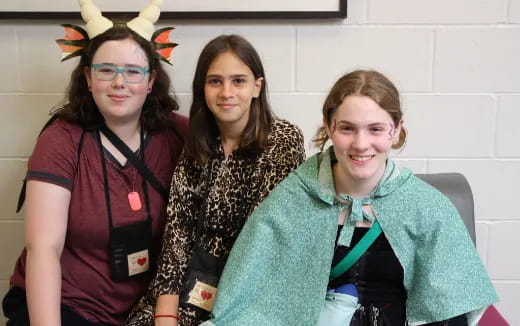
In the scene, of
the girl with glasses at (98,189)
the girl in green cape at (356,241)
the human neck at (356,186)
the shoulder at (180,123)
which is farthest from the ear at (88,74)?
the human neck at (356,186)

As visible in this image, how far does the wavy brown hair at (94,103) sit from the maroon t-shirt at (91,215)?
41mm

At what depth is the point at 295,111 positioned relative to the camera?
5.65 ft

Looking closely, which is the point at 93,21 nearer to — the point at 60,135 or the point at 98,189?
the point at 60,135

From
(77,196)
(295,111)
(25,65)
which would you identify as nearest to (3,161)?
(25,65)

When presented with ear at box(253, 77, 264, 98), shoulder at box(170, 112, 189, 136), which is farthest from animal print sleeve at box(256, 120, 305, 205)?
shoulder at box(170, 112, 189, 136)

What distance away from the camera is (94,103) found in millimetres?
1490

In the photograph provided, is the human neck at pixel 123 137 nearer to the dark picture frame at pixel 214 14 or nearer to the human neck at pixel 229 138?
the human neck at pixel 229 138

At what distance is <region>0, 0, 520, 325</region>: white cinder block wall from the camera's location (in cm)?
165

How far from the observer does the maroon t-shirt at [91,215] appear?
1409 mm

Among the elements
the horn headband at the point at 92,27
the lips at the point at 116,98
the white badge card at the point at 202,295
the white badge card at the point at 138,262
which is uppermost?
the horn headband at the point at 92,27

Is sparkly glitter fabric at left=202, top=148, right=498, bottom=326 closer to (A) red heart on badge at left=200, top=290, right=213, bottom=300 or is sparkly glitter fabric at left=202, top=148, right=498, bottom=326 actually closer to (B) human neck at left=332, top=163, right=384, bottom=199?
(B) human neck at left=332, top=163, right=384, bottom=199

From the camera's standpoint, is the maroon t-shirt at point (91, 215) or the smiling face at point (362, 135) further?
the maroon t-shirt at point (91, 215)

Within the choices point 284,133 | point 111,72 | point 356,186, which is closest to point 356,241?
point 356,186

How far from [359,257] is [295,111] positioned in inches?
24.8
